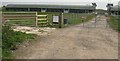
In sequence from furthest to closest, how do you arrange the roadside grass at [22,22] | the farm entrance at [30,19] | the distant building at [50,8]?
the distant building at [50,8], the roadside grass at [22,22], the farm entrance at [30,19]

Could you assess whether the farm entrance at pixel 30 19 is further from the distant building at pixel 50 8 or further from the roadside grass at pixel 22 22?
the distant building at pixel 50 8

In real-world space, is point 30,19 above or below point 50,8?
above

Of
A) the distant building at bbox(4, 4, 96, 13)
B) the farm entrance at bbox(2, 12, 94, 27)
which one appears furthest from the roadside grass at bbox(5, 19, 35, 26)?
the distant building at bbox(4, 4, 96, 13)

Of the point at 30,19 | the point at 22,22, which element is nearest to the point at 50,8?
the point at 22,22

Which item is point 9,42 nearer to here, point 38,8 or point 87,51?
point 87,51

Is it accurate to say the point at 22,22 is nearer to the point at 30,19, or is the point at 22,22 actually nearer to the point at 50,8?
the point at 30,19

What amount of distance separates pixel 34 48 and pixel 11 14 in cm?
1591

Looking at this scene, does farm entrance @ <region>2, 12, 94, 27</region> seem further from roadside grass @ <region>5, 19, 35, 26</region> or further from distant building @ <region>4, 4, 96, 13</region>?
distant building @ <region>4, 4, 96, 13</region>

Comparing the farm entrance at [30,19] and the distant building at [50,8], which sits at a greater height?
the farm entrance at [30,19]

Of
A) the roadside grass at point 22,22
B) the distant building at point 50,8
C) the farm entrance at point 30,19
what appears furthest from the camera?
the distant building at point 50,8

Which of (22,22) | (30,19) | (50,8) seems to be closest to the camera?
(30,19)

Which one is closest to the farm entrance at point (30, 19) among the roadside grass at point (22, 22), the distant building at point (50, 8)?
the roadside grass at point (22, 22)

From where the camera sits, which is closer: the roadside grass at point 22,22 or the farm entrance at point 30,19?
the farm entrance at point 30,19

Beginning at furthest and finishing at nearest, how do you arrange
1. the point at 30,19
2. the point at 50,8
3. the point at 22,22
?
the point at 50,8 → the point at 22,22 → the point at 30,19
